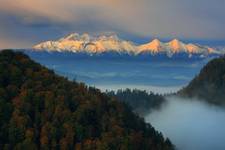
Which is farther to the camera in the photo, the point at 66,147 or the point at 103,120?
the point at 103,120

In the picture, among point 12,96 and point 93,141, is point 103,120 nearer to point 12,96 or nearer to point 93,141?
point 93,141

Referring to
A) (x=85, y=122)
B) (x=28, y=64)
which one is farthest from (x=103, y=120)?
(x=28, y=64)

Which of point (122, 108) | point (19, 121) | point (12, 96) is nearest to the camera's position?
point (19, 121)

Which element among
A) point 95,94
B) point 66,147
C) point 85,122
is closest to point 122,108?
point 95,94

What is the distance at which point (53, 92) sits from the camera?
15562 centimetres

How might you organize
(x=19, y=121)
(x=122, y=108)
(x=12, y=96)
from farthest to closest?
(x=122, y=108)
(x=12, y=96)
(x=19, y=121)

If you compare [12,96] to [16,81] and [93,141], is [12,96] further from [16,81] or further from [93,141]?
[93,141]

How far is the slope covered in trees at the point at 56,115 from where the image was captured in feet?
454

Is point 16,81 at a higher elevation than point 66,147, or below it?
higher

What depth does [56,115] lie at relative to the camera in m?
146

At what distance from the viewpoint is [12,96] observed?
14888 centimetres

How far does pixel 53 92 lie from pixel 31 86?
5.49 m

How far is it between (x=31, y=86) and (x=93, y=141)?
940 inches

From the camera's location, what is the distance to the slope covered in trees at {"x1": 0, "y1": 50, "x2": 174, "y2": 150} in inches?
5443
